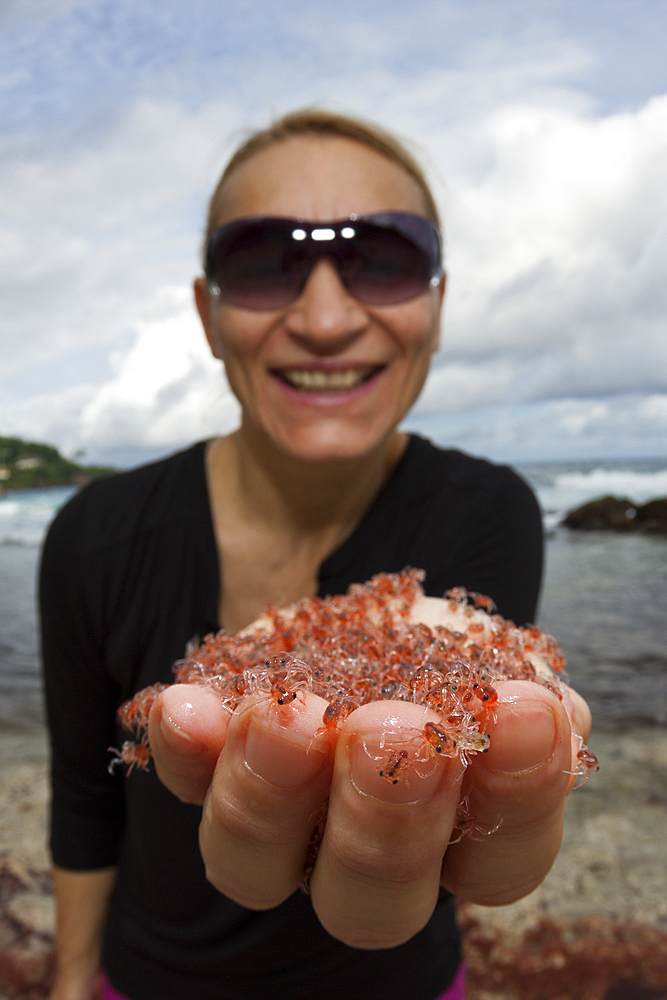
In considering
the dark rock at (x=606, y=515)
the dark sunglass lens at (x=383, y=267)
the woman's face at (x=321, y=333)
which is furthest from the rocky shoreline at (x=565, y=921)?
the dark rock at (x=606, y=515)

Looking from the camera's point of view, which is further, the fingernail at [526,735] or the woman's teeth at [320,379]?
the woman's teeth at [320,379]

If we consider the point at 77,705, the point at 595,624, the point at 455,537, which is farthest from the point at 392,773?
the point at 595,624

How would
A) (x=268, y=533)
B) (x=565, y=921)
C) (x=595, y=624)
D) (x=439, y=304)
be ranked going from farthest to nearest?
(x=595, y=624) → (x=565, y=921) → (x=439, y=304) → (x=268, y=533)

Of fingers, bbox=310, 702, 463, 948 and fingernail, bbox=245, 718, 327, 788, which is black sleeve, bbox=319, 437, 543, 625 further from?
fingernail, bbox=245, 718, 327, 788

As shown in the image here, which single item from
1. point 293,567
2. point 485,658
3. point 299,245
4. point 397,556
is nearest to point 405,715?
point 485,658

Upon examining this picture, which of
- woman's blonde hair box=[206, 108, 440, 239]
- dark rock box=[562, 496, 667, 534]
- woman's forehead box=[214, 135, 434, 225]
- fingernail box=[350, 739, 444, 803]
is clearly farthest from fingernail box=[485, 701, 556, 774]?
dark rock box=[562, 496, 667, 534]

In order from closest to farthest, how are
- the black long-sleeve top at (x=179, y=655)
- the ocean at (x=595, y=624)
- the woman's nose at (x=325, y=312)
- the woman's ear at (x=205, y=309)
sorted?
1. the black long-sleeve top at (x=179, y=655)
2. the woman's nose at (x=325, y=312)
3. the woman's ear at (x=205, y=309)
4. the ocean at (x=595, y=624)

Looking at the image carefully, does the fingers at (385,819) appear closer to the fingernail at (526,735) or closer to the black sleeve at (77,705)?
the fingernail at (526,735)

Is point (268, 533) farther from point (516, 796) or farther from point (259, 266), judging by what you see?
point (516, 796)
